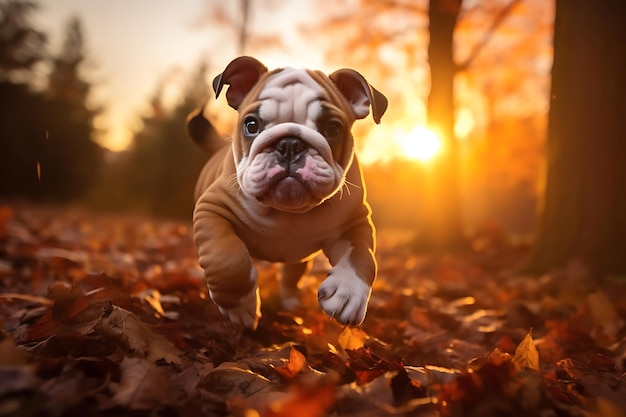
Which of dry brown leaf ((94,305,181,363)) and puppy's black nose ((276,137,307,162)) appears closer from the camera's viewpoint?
dry brown leaf ((94,305,181,363))

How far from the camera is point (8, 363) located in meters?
1.47

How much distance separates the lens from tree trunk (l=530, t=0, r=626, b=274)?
4629 mm

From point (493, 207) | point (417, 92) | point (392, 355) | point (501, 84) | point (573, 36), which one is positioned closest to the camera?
point (392, 355)

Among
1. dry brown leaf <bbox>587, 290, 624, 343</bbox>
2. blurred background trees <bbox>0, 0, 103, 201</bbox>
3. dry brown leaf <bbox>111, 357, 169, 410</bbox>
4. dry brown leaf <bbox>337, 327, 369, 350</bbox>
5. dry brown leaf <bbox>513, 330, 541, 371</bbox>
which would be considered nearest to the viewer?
dry brown leaf <bbox>111, 357, 169, 410</bbox>

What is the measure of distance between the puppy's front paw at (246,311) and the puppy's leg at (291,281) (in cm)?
85

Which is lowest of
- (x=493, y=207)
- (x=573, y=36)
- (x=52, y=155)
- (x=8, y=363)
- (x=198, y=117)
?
(x=493, y=207)

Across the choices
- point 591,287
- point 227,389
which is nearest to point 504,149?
point 591,287

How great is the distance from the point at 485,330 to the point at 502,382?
1.36 metres

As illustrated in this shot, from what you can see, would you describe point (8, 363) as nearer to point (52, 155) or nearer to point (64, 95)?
point (52, 155)

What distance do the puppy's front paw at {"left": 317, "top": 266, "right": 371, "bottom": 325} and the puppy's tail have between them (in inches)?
54.6

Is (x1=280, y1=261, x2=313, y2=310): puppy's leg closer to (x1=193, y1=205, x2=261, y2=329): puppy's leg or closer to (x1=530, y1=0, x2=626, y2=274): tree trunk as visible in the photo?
(x1=193, y1=205, x2=261, y2=329): puppy's leg

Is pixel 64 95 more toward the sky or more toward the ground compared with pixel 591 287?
more toward the sky

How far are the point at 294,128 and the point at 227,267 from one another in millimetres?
668

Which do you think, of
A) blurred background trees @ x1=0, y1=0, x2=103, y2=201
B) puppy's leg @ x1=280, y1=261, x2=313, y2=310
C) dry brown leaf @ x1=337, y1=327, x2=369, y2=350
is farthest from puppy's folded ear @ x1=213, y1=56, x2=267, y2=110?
blurred background trees @ x1=0, y1=0, x2=103, y2=201
